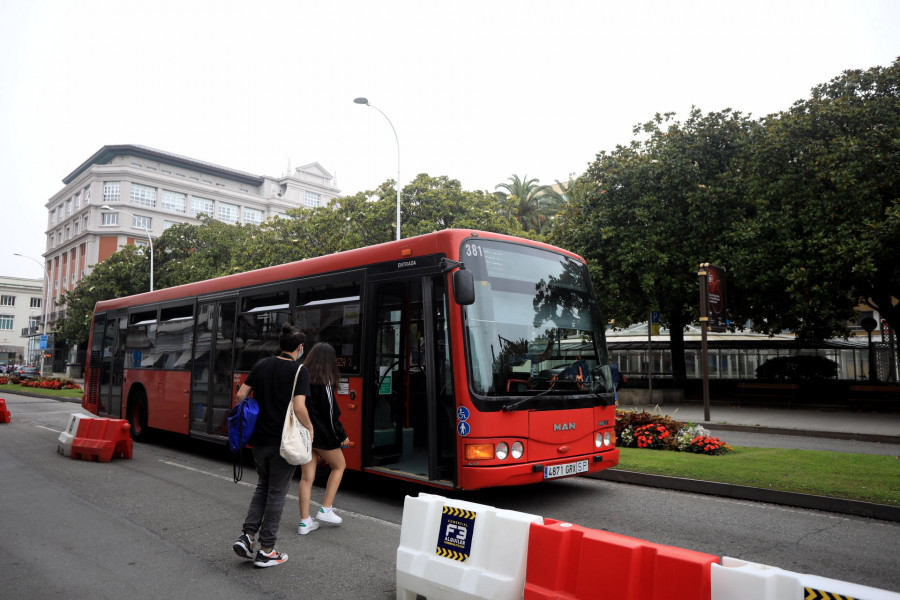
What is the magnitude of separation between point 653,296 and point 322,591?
20.1 metres

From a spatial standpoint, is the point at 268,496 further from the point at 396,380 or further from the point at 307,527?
the point at 396,380

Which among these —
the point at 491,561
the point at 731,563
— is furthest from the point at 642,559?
the point at 491,561

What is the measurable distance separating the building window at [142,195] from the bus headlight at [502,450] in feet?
247

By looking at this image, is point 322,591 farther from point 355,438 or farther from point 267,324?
point 267,324

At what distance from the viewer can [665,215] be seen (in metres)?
23.0

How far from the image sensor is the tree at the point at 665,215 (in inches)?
876

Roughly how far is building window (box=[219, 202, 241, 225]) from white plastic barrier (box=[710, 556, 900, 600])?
82806mm

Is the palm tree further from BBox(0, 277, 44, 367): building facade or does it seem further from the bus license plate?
BBox(0, 277, 44, 367): building facade

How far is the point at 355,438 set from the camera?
786 cm

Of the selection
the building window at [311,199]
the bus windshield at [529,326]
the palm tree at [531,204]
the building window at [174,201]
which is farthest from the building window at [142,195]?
the bus windshield at [529,326]

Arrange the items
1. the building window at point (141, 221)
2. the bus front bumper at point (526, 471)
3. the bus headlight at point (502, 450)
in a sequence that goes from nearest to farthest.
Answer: the bus front bumper at point (526, 471), the bus headlight at point (502, 450), the building window at point (141, 221)

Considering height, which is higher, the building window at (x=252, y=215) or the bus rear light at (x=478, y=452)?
the building window at (x=252, y=215)

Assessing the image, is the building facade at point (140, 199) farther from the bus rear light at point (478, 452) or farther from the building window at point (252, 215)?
the bus rear light at point (478, 452)

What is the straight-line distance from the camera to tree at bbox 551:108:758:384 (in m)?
22.2
